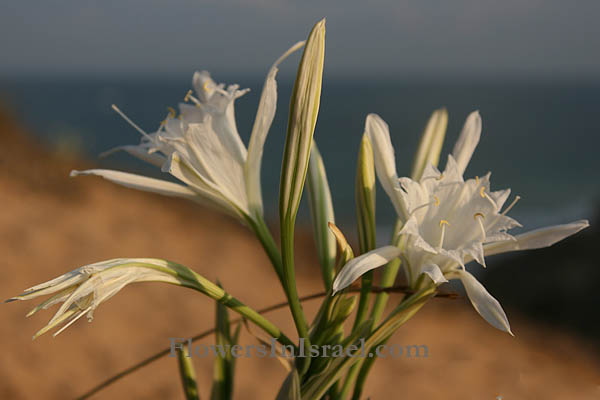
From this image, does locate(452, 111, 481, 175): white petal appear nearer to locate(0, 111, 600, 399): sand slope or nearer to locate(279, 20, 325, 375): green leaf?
locate(279, 20, 325, 375): green leaf

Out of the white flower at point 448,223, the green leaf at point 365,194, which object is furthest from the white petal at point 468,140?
the green leaf at point 365,194

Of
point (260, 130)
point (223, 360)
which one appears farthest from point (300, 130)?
point (223, 360)

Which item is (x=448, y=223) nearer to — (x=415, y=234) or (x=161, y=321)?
(x=415, y=234)

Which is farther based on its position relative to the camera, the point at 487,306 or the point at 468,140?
the point at 468,140

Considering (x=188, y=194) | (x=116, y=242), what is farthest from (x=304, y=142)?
(x=116, y=242)

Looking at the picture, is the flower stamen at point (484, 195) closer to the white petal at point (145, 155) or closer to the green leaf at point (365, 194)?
the green leaf at point (365, 194)

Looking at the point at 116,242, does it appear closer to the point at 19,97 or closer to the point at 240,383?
the point at 240,383
